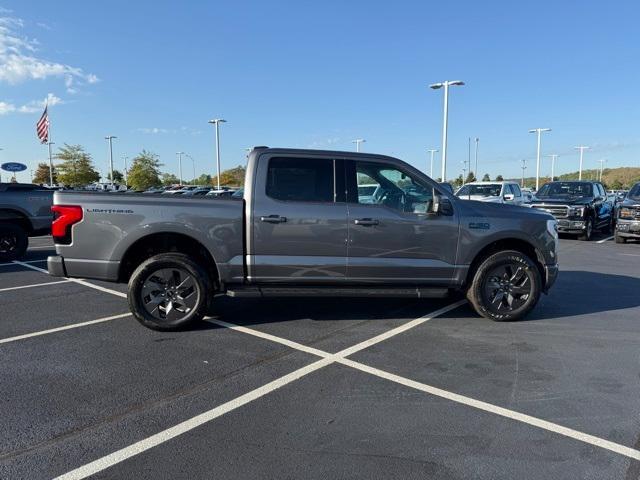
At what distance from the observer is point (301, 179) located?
5.34 meters

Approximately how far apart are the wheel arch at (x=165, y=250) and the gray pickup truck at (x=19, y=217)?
Answer: 636 cm

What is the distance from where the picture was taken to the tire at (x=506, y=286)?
5613mm

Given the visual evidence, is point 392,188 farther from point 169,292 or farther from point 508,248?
point 169,292

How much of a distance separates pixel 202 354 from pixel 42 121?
3962cm

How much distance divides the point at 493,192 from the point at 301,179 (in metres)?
14.6

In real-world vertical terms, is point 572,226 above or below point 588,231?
above

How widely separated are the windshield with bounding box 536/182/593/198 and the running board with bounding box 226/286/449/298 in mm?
12990

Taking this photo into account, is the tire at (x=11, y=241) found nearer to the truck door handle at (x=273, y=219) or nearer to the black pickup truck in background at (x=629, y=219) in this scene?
the truck door handle at (x=273, y=219)

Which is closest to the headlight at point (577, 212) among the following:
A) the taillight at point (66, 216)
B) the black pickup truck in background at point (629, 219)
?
the black pickup truck in background at point (629, 219)

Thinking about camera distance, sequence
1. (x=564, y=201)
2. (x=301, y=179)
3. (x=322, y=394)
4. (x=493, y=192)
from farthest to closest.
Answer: (x=493, y=192) → (x=564, y=201) → (x=301, y=179) → (x=322, y=394)

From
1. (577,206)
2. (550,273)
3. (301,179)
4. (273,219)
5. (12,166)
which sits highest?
(12,166)

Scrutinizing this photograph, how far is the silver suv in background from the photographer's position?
57.7 feet

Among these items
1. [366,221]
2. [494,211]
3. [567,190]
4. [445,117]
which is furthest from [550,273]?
[445,117]

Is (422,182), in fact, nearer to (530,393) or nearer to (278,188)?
(278,188)
